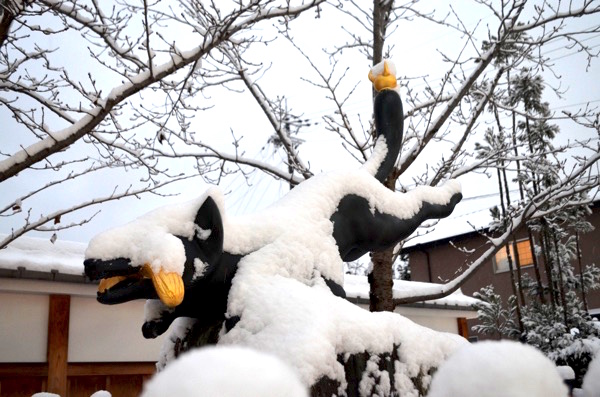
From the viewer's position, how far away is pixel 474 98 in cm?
781

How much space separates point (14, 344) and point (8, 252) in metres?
0.87

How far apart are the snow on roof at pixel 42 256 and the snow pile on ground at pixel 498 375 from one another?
5.11 m

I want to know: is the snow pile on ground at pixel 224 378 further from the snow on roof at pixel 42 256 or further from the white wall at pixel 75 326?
the white wall at pixel 75 326

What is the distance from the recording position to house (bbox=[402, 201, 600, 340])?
17484 mm

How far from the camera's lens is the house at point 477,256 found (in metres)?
17.5

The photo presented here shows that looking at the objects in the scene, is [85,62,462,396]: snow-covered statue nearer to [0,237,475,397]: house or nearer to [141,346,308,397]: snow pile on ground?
[141,346,308,397]: snow pile on ground

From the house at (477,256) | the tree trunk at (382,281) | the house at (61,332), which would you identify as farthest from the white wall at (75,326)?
the house at (477,256)

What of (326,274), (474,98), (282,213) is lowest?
(326,274)

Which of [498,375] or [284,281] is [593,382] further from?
[284,281]

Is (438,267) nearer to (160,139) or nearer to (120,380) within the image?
(120,380)

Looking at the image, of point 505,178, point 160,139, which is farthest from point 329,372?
point 505,178

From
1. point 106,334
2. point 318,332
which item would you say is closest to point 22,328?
point 106,334

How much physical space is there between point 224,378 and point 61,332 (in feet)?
17.9

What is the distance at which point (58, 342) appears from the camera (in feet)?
18.5
